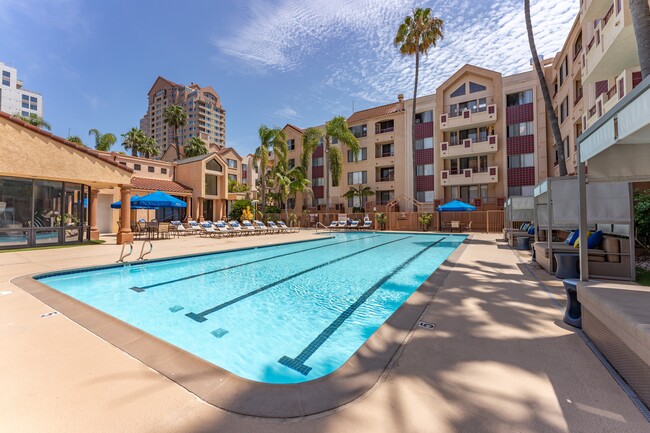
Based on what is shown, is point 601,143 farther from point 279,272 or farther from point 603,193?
point 279,272

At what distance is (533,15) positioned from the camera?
12805 mm

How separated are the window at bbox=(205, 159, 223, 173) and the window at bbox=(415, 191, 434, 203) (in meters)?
20.6

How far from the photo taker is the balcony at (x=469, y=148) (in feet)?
85.6

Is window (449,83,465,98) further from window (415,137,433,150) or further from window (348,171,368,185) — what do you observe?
window (348,171,368,185)

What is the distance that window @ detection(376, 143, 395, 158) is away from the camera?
107 feet

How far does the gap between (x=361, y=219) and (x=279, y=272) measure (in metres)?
20.4

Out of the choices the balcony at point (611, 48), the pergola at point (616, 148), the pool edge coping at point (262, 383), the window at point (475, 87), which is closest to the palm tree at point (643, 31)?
the pergola at point (616, 148)

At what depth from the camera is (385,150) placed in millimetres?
33500

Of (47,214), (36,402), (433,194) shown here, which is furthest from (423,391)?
(433,194)

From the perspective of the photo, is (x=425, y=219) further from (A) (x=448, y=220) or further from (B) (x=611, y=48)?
(B) (x=611, y=48)

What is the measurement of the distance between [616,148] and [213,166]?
28.3m

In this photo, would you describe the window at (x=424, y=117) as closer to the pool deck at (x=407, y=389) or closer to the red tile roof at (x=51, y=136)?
the red tile roof at (x=51, y=136)

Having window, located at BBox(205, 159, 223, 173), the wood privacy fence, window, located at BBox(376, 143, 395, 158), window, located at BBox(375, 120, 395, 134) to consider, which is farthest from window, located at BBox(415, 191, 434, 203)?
window, located at BBox(205, 159, 223, 173)

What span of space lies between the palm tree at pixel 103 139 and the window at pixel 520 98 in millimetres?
50106
